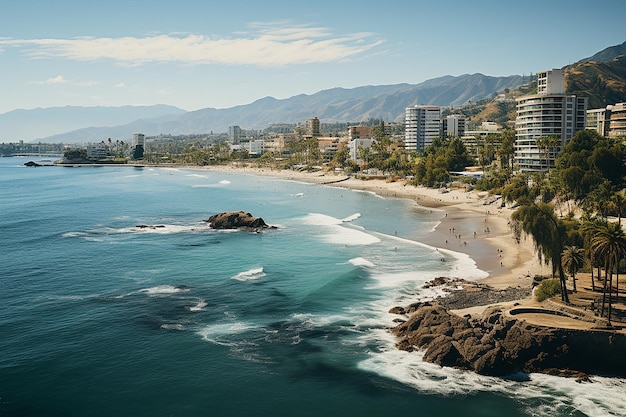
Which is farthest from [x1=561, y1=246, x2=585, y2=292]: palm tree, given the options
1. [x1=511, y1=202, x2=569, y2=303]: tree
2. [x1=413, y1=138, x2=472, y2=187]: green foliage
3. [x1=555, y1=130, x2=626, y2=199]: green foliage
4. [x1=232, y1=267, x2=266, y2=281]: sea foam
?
[x1=413, y1=138, x2=472, y2=187]: green foliage

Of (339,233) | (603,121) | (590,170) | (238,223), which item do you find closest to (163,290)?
(339,233)

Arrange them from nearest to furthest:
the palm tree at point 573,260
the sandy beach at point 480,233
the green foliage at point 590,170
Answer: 1. the palm tree at point 573,260
2. the sandy beach at point 480,233
3. the green foliage at point 590,170

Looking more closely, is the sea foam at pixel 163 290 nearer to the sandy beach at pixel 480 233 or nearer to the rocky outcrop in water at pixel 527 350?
the rocky outcrop in water at pixel 527 350

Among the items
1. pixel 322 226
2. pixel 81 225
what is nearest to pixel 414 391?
pixel 322 226

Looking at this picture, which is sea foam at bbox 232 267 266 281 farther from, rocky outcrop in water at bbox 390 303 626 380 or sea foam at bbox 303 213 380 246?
rocky outcrop in water at bbox 390 303 626 380

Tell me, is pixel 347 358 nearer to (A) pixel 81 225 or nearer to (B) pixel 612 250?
(B) pixel 612 250

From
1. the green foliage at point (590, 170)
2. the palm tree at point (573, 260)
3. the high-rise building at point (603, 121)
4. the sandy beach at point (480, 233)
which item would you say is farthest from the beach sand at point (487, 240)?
the high-rise building at point (603, 121)

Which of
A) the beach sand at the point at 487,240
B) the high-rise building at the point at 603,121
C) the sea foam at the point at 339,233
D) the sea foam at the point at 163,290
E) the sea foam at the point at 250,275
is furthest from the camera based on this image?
the high-rise building at the point at 603,121
